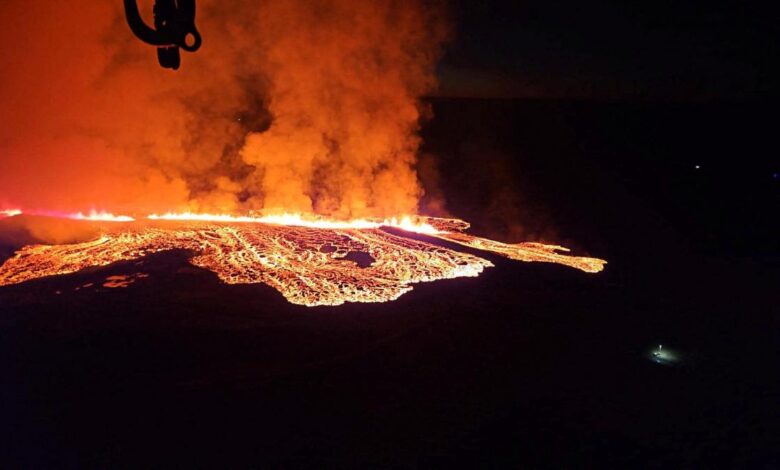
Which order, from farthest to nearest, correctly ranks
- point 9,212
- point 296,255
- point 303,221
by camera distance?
point 303,221 < point 9,212 < point 296,255

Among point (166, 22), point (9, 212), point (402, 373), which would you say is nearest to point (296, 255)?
point (402, 373)

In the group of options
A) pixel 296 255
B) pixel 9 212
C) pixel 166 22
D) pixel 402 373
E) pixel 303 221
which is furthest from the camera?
pixel 303 221

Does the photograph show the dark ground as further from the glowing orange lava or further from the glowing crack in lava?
the glowing orange lava

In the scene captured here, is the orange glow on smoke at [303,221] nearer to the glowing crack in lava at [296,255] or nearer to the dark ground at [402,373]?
the glowing crack in lava at [296,255]

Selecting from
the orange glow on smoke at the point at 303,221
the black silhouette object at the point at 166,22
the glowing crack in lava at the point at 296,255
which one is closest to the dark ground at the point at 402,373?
the glowing crack in lava at the point at 296,255

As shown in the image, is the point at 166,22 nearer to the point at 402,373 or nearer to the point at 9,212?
the point at 402,373

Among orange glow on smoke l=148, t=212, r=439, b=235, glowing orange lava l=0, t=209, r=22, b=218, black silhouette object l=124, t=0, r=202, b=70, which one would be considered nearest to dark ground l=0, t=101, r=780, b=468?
black silhouette object l=124, t=0, r=202, b=70
